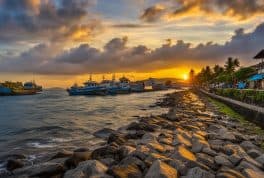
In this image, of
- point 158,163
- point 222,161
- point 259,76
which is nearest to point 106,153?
point 158,163

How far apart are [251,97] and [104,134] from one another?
51.4 feet

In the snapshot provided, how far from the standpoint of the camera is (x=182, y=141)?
14.1 m

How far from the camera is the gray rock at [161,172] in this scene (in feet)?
28.3

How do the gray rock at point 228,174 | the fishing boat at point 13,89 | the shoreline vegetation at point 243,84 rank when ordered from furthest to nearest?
the fishing boat at point 13,89 → the shoreline vegetation at point 243,84 → the gray rock at point 228,174

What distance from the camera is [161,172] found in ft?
28.5

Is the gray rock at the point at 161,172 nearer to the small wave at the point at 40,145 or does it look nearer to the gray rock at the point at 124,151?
the gray rock at the point at 124,151

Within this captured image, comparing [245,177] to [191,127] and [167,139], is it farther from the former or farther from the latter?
[191,127]

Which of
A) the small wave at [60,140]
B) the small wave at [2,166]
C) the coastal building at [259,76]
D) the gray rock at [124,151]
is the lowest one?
the small wave at [60,140]

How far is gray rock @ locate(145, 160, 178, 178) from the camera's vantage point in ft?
28.3

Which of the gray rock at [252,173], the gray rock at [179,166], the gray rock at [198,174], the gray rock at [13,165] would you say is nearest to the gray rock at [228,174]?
the gray rock at [198,174]

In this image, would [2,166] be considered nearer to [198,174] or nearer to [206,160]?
[206,160]

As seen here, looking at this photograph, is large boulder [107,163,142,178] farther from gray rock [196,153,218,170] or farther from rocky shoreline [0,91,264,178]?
gray rock [196,153,218,170]

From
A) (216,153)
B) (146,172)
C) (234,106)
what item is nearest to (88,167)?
(146,172)

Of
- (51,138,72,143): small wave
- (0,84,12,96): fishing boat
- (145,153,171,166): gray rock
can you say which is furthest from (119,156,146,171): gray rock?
(0,84,12,96): fishing boat
